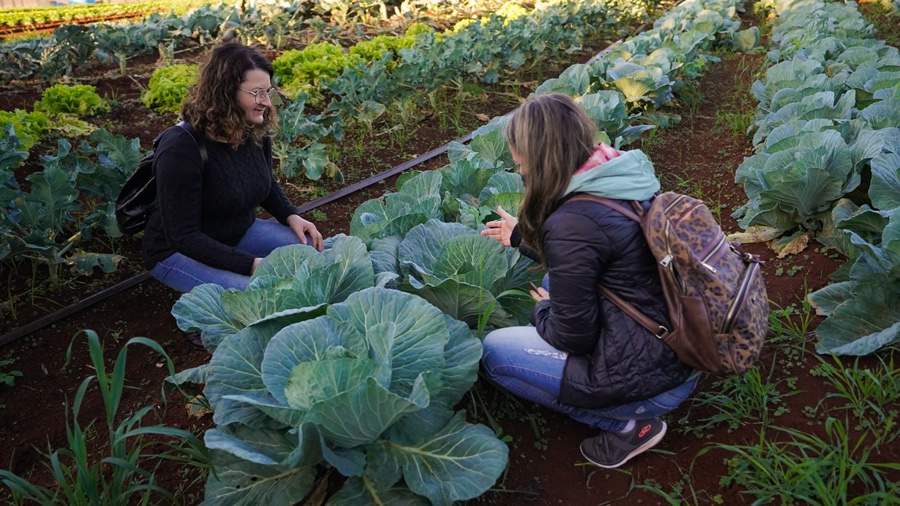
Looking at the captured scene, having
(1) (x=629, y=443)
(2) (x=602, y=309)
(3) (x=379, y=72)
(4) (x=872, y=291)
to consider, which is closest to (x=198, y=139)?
(2) (x=602, y=309)

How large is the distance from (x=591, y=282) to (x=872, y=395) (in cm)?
113

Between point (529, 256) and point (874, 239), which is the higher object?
point (529, 256)

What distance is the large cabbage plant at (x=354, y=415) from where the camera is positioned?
167cm

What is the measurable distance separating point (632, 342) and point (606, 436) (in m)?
0.41

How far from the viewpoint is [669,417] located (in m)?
2.28

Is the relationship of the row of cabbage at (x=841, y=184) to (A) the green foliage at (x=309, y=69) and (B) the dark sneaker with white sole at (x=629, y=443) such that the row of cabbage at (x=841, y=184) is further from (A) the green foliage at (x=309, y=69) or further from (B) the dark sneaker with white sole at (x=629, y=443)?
(A) the green foliage at (x=309, y=69)

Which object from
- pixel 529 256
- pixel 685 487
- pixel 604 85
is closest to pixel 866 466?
pixel 685 487

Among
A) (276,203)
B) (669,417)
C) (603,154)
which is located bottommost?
(669,417)

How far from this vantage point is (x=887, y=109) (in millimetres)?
3496

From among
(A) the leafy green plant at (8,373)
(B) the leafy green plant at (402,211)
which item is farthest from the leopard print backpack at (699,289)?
(A) the leafy green plant at (8,373)

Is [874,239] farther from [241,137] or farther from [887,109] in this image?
[241,137]

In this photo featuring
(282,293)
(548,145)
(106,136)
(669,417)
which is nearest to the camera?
(548,145)

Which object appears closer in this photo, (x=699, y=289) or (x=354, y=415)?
(x=354, y=415)

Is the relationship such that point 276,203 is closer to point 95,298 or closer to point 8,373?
point 95,298
